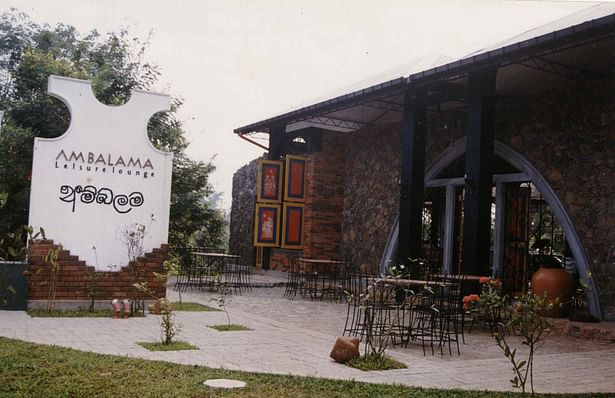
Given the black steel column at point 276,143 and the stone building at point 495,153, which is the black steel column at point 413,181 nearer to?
the stone building at point 495,153

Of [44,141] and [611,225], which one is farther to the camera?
[611,225]

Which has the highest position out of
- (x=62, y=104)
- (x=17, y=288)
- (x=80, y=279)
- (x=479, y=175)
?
(x=62, y=104)

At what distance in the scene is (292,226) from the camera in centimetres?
1516

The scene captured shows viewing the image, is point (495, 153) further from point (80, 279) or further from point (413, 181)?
point (80, 279)

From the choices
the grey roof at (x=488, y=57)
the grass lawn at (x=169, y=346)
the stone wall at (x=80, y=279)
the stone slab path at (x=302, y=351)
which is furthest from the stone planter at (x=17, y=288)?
the grey roof at (x=488, y=57)

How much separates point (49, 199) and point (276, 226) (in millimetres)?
7835

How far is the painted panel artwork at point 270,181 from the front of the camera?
1510 centimetres

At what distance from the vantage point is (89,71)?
1255 cm

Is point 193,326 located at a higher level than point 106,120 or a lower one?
lower

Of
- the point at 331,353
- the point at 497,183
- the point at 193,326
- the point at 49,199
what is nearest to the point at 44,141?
the point at 49,199

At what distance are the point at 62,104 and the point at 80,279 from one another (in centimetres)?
496

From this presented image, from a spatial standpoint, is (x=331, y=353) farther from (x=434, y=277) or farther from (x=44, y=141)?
(x=44, y=141)

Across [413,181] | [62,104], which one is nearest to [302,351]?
[413,181]

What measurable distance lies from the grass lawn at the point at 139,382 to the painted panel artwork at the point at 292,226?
1016 centimetres
